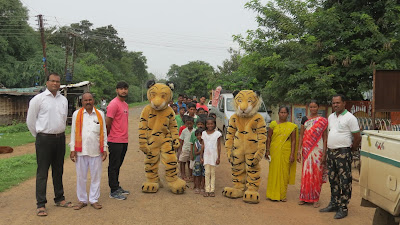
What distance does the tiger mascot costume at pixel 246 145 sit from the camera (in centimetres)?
518

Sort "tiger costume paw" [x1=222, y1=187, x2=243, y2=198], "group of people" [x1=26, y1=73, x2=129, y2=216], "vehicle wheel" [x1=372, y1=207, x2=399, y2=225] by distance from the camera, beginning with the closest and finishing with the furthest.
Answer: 1. "vehicle wheel" [x1=372, y1=207, x2=399, y2=225]
2. "group of people" [x1=26, y1=73, x2=129, y2=216]
3. "tiger costume paw" [x1=222, y1=187, x2=243, y2=198]

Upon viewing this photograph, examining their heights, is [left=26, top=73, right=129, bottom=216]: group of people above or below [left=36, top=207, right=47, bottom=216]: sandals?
above

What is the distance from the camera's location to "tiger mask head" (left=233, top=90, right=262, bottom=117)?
5203mm

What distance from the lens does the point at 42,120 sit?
449 centimetres

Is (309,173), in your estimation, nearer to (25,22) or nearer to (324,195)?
(324,195)

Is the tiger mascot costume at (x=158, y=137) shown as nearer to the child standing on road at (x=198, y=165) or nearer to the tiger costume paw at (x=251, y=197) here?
the child standing on road at (x=198, y=165)

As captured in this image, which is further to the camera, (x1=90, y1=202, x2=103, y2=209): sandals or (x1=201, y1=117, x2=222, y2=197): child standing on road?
(x1=201, y1=117, x2=222, y2=197): child standing on road

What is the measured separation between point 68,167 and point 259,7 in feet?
33.4

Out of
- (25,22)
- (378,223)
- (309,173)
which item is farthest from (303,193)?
(25,22)

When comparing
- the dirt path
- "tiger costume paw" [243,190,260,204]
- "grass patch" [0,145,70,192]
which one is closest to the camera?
the dirt path

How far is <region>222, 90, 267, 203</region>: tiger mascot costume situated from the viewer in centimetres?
518

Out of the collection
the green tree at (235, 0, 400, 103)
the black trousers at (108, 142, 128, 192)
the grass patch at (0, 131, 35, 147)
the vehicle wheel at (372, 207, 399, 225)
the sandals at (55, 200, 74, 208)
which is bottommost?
the sandals at (55, 200, 74, 208)

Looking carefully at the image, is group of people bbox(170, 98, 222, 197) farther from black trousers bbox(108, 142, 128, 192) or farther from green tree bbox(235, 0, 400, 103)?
green tree bbox(235, 0, 400, 103)

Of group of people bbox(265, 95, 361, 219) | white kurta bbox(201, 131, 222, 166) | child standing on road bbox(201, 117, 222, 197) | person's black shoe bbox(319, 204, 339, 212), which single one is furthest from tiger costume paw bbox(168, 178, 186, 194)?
person's black shoe bbox(319, 204, 339, 212)
